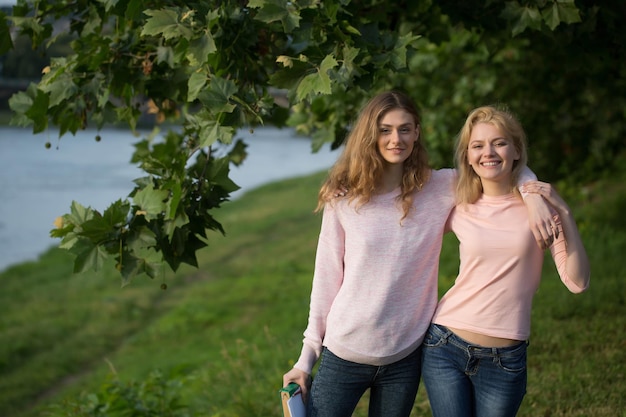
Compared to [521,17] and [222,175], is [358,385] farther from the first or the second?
[521,17]

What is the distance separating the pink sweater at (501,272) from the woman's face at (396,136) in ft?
1.06

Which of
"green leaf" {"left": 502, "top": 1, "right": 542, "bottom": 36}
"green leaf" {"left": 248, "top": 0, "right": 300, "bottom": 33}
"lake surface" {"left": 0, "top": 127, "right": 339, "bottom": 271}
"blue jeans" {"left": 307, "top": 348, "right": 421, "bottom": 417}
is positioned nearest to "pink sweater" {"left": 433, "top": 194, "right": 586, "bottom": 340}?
"blue jeans" {"left": 307, "top": 348, "right": 421, "bottom": 417}

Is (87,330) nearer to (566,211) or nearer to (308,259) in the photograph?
(308,259)

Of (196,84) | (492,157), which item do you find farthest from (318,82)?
(492,157)

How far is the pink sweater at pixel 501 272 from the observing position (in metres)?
2.46

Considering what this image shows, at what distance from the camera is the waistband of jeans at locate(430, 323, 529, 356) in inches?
97.3

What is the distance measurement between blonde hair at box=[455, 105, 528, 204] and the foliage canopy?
1.40ft

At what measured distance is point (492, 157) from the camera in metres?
2.56

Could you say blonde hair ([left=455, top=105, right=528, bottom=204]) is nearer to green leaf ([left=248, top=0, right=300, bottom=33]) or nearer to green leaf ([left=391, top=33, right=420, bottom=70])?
green leaf ([left=391, top=33, right=420, bottom=70])

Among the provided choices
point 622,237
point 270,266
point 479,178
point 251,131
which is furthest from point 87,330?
point 479,178

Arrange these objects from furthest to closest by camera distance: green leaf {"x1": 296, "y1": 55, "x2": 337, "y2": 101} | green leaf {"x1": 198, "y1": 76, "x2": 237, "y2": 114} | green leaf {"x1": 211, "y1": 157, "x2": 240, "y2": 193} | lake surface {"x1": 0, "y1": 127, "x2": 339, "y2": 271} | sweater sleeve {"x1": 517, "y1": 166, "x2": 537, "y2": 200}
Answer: lake surface {"x1": 0, "y1": 127, "x2": 339, "y2": 271} → green leaf {"x1": 211, "y1": 157, "x2": 240, "y2": 193} → green leaf {"x1": 198, "y1": 76, "x2": 237, "y2": 114} → green leaf {"x1": 296, "y1": 55, "x2": 337, "y2": 101} → sweater sleeve {"x1": 517, "y1": 166, "x2": 537, "y2": 200}

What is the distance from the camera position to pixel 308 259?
40.7 ft

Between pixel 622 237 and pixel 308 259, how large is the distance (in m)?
5.63

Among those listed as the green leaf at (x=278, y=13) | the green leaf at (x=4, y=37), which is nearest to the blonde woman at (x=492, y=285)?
the green leaf at (x=278, y=13)
